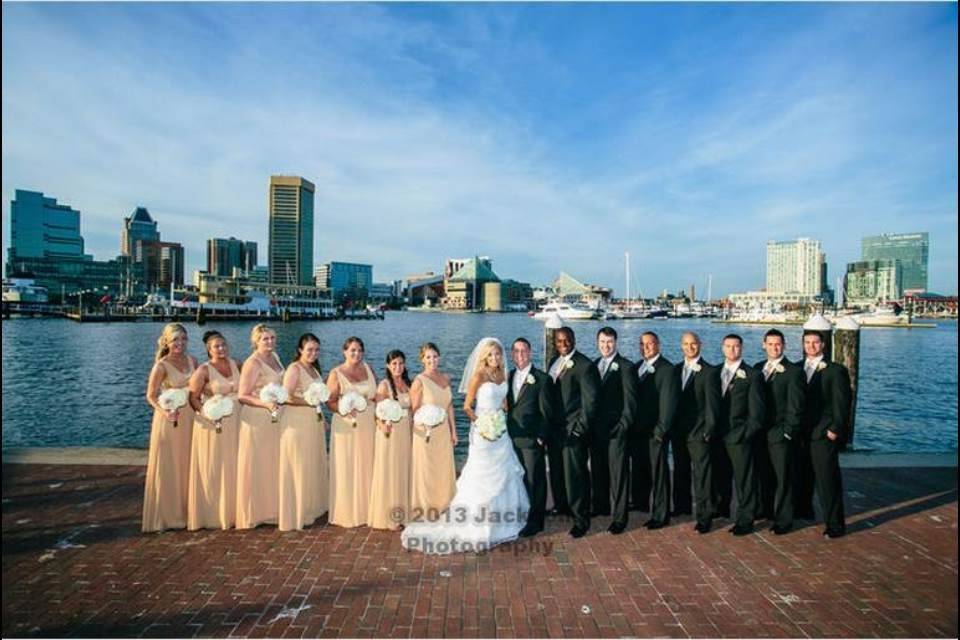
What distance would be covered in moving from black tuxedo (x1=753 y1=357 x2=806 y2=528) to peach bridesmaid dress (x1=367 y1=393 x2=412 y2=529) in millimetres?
4134

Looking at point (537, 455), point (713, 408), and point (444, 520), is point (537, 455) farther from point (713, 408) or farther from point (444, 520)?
point (713, 408)

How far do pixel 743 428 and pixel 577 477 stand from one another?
198cm

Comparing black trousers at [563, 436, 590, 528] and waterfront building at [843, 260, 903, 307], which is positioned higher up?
waterfront building at [843, 260, 903, 307]

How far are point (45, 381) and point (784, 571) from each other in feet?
111

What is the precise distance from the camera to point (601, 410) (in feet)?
21.1

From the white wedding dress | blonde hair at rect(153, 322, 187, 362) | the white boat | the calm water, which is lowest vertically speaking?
the calm water

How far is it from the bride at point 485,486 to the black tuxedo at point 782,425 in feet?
9.53

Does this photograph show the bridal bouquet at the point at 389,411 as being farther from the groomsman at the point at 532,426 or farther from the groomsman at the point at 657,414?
the groomsman at the point at 657,414

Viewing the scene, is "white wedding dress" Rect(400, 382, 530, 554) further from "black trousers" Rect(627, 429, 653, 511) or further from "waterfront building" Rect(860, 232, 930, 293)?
"waterfront building" Rect(860, 232, 930, 293)

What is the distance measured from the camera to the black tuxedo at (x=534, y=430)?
6.26 meters

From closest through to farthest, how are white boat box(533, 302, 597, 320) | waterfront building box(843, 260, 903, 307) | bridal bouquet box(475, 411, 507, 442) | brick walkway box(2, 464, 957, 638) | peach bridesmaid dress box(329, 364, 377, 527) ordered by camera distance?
brick walkway box(2, 464, 957, 638)
bridal bouquet box(475, 411, 507, 442)
peach bridesmaid dress box(329, 364, 377, 527)
white boat box(533, 302, 597, 320)
waterfront building box(843, 260, 903, 307)

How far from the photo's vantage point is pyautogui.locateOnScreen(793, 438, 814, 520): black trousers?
6.64 m

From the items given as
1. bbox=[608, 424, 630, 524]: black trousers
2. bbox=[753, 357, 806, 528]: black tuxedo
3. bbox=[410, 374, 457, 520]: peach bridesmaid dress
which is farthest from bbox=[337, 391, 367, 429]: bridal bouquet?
bbox=[753, 357, 806, 528]: black tuxedo

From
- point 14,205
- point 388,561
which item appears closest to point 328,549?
point 388,561
